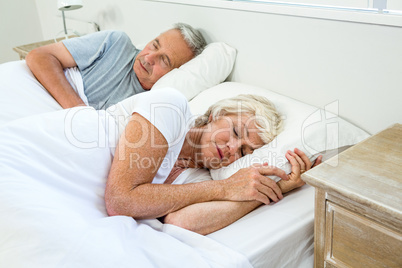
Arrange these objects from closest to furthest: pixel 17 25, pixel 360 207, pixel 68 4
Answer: pixel 360 207, pixel 68 4, pixel 17 25

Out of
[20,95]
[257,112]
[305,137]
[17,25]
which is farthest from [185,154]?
[17,25]

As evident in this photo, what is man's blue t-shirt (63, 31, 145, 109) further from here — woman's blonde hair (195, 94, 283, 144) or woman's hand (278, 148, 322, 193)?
woman's hand (278, 148, 322, 193)

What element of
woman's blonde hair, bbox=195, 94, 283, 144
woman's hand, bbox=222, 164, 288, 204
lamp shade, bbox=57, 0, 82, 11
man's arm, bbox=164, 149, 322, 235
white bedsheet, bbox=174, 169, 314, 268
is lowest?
white bedsheet, bbox=174, 169, 314, 268

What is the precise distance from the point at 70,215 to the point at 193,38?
1151mm

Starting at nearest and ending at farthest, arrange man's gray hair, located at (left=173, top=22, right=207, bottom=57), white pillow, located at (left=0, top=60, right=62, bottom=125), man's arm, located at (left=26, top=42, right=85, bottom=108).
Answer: white pillow, located at (left=0, top=60, right=62, bottom=125)
man's arm, located at (left=26, top=42, right=85, bottom=108)
man's gray hair, located at (left=173, top=22, right=207, bottom=57)

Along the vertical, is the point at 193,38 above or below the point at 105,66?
above

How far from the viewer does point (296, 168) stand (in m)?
1.19

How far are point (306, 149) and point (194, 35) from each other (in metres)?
0.88

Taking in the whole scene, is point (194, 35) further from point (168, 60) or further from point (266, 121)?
point (266, 121)

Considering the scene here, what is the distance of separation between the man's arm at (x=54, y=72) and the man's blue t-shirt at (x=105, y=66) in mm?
65

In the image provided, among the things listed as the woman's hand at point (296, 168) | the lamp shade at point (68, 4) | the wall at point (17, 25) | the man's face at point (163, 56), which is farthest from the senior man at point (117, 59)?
the wall at point (17, 25)

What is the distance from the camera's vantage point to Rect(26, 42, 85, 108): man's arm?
168 cm

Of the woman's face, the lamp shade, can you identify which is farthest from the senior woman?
the lamp shade

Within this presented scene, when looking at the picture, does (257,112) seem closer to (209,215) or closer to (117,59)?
(209,215)
